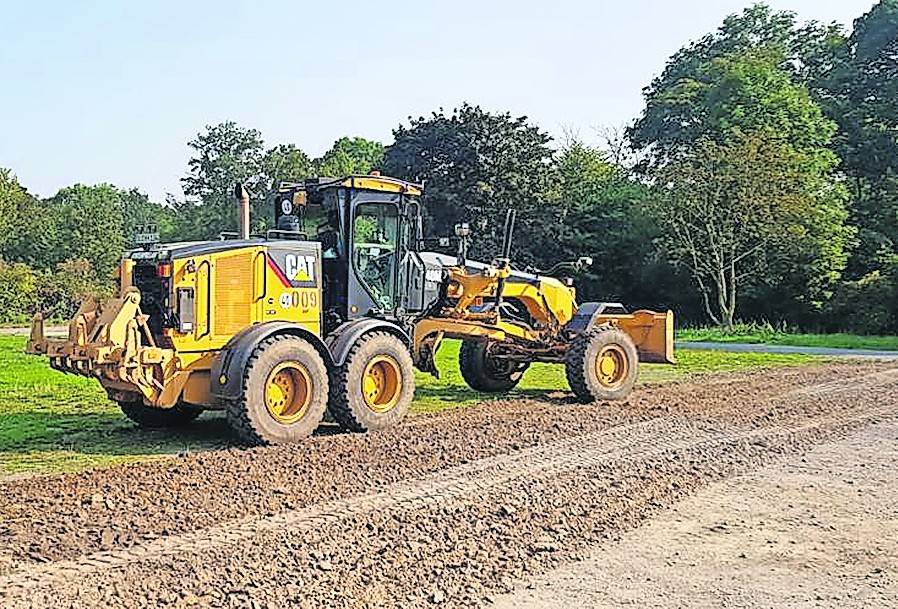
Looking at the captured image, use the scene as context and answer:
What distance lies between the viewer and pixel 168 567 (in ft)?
18.5

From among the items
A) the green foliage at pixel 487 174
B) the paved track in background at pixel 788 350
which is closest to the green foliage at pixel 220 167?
the green foliage at pixel 487 174

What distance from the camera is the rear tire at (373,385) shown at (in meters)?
10.3

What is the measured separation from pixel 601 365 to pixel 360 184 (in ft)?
13.8

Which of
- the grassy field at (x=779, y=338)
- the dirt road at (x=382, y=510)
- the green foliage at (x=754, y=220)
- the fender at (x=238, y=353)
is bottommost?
the dirt road at (x=382, y=510)

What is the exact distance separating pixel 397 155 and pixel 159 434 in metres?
30.9

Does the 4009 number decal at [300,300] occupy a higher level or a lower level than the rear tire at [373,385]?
higher

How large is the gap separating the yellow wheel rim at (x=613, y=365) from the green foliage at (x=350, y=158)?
3560cm

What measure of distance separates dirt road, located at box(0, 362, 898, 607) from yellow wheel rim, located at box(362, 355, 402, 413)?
36 centimetres

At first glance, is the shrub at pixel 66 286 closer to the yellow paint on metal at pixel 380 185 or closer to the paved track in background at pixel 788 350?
the paved track in background at pixel 788 350

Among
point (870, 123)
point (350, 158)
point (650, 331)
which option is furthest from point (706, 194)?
point (350, 158)

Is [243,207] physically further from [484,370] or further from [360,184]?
[484,370]

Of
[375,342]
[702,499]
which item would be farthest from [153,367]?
[702,499]

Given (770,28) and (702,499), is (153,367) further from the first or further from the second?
(770,28)

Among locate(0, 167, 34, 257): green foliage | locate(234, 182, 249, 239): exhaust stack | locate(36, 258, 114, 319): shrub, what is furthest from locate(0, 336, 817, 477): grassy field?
locate(0, 167, 34, 257): green foliage
